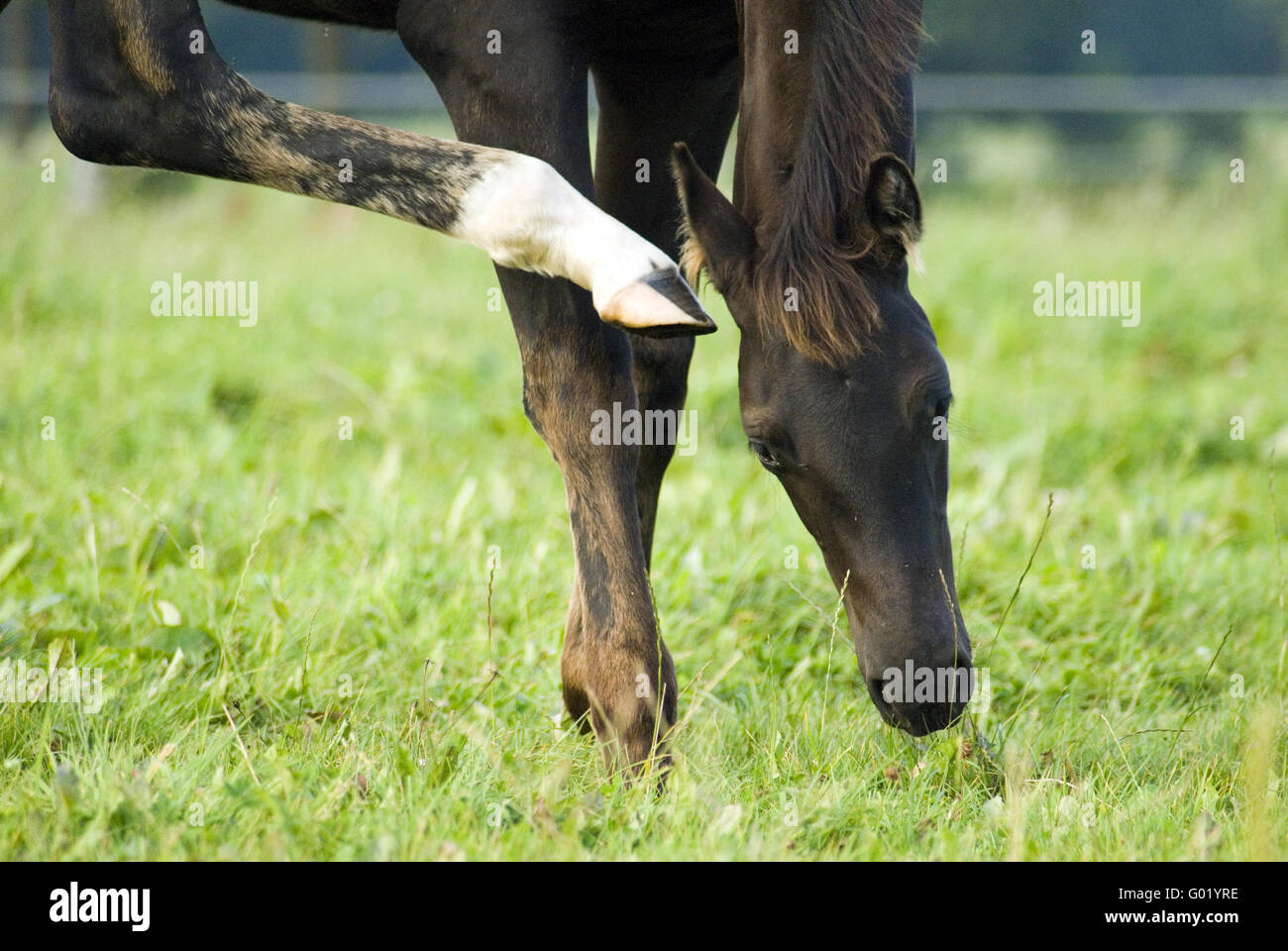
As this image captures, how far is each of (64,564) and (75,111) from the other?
1.41 metres

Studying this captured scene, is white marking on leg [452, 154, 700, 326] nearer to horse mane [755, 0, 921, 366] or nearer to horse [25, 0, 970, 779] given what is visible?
horse [25, 0, 970, 779]

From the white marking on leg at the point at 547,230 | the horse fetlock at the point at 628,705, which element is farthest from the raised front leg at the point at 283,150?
the horse fetlock at the point at 628,705

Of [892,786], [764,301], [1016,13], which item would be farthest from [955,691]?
[1016,13]

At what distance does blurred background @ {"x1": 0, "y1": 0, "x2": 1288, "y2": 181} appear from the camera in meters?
12.8

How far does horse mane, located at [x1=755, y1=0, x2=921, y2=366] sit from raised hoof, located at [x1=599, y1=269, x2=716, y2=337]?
26cm

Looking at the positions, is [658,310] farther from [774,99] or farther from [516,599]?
[516,599]

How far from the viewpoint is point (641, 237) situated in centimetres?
259

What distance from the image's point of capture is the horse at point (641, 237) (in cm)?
245

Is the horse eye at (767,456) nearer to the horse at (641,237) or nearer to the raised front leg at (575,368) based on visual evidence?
the horse at (641,237)

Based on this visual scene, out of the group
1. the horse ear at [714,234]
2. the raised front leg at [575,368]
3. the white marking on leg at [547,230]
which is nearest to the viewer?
the white marking on leg at [547,230]

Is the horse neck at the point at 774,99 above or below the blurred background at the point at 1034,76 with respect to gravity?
below

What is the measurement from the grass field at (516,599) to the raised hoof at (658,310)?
842 mm

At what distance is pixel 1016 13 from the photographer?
642 inches

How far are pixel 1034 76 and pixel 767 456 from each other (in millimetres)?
15777
